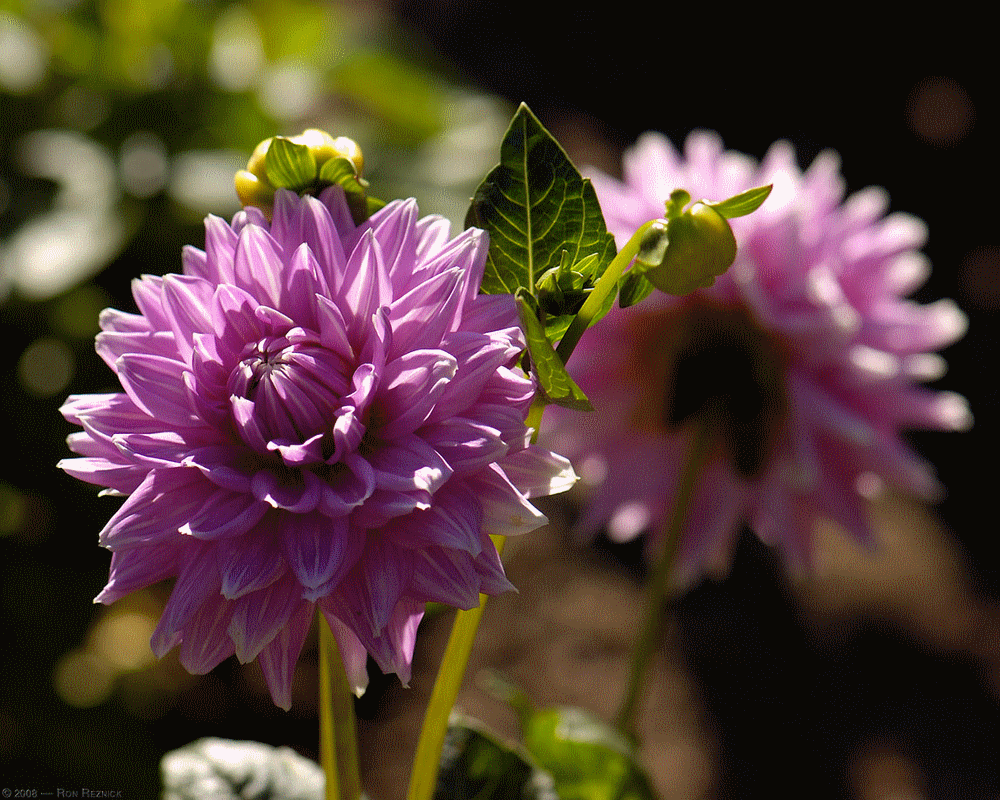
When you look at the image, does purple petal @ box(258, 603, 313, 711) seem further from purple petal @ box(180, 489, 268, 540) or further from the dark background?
the dark background

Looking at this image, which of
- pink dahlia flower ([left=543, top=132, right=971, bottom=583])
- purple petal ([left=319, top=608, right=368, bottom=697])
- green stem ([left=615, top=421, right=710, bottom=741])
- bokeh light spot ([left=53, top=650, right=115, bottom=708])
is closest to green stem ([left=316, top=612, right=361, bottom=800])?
purple petal ([left=319, top=608, right=368, bottom=697])

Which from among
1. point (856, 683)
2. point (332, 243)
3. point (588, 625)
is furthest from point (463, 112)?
point (332, 243)

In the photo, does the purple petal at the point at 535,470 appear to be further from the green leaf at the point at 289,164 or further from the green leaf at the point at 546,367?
the green leaf at the point at 289,164

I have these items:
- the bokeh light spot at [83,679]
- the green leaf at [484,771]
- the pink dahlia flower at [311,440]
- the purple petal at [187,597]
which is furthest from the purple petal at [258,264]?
the bokeh light spot at [83,679]

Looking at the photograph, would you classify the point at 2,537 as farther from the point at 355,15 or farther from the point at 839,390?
the point at 355,15

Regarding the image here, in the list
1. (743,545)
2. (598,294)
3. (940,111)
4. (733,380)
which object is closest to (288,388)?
(598,294)

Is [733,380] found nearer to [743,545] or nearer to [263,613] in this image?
[263,613]
